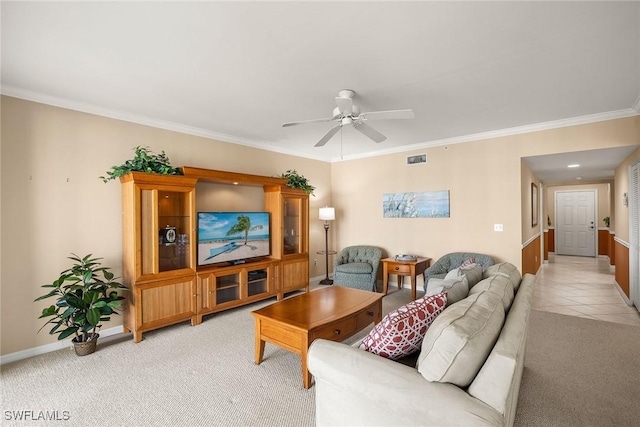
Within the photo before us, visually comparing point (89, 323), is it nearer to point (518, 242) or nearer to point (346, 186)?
point (346, 186)

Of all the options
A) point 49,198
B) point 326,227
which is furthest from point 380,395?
point 326,227

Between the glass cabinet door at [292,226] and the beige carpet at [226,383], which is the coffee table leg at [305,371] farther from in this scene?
the glass cabinet door at [292,226]

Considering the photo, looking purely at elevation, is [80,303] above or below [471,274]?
below

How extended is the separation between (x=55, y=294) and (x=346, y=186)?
465 cm

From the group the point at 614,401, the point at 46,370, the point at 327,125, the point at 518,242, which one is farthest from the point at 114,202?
the point at 518,242

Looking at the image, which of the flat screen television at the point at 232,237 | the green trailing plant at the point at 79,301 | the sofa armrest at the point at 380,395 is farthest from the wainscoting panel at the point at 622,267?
the green trailing plant at the point at 79,301

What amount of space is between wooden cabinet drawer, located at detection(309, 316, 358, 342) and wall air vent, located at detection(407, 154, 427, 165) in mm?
3313

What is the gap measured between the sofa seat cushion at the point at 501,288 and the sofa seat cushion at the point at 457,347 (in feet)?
1.51

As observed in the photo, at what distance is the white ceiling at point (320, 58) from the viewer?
1.84 m

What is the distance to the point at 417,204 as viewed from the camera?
17.1 ft

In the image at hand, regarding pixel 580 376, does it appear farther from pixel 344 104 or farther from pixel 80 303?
pixel 80 303

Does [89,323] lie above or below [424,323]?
below

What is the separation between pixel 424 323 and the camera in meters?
1.69

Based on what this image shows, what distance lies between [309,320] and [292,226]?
2589 mm
